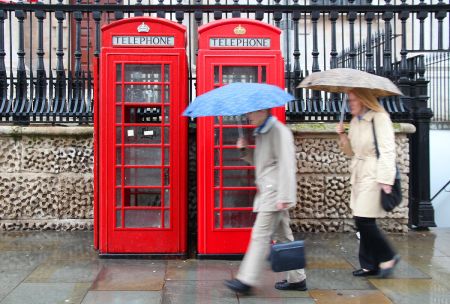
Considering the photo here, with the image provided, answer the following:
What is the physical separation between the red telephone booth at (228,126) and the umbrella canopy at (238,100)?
3.48ft

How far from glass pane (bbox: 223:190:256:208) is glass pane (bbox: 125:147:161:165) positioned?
809mm

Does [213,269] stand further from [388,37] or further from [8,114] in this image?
[388,37]

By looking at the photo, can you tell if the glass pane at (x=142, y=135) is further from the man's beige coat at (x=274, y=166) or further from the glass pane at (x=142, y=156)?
the man's beige coat at (x=274, y=166)

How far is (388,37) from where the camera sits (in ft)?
24.0

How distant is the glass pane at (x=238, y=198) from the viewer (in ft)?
18.6

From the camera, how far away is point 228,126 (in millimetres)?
5637

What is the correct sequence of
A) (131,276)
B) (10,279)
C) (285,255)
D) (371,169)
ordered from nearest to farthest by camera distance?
(285,255) → (371,169) → (10,279) → (131,276)

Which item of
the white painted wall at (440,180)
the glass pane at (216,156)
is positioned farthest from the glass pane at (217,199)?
the white painted wall at (440,180)

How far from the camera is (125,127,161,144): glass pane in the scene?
18.7 ft

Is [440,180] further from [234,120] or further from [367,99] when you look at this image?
[234,120]

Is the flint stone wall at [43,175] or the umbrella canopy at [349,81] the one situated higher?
the umbrella canopy at [349,81]

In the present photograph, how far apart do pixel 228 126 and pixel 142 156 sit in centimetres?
97

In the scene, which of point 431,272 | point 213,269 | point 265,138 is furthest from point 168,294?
point 431,272

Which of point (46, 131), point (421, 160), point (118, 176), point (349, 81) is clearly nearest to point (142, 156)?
point (118, 176)
